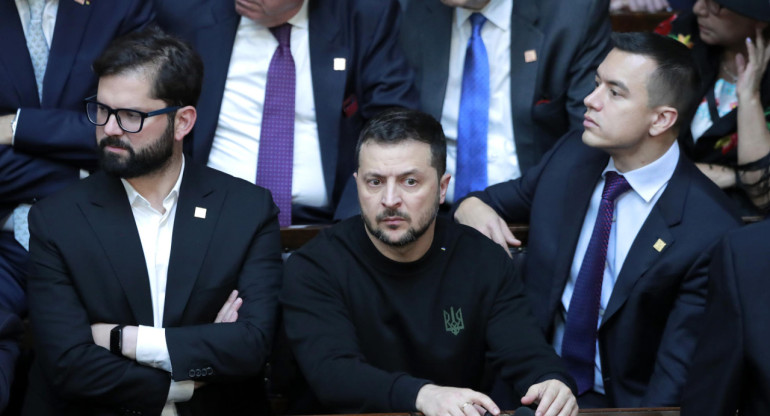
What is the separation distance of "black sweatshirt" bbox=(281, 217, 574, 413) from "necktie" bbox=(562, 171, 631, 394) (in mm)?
238

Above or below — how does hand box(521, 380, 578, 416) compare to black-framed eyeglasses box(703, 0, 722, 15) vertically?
below

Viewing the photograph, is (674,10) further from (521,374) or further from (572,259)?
(521,374)

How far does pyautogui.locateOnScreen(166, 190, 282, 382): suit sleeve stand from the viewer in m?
2.12

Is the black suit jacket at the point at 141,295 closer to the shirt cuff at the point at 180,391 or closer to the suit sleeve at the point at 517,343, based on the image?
the shirt cuff at the point at 180,391

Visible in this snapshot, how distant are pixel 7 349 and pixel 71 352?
190 millimetres

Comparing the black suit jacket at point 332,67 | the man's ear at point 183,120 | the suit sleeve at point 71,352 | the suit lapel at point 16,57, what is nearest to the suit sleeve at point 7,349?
the suit sleeve at point 71,352

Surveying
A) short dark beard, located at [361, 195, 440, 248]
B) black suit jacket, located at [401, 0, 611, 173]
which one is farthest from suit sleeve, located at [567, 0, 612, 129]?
short dark beard, located at [361, 195, 440, 248]

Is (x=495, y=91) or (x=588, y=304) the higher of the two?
(x=495, y=91)

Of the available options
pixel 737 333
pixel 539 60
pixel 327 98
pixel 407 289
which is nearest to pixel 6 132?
pixel 327 98

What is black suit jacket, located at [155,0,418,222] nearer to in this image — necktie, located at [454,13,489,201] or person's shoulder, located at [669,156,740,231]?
necktie, located at [454,13,489,201]

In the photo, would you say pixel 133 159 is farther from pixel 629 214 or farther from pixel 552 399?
pixel 629 214

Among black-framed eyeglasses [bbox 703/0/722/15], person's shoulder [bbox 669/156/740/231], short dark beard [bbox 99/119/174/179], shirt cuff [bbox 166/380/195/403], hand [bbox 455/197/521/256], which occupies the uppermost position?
black-framed eyeglasses [bbox 703/0/722/15]

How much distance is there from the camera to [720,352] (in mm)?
1661

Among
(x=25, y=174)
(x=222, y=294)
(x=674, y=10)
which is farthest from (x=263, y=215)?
(x=674, y=10)
